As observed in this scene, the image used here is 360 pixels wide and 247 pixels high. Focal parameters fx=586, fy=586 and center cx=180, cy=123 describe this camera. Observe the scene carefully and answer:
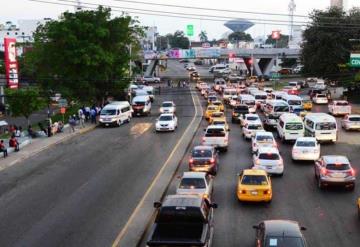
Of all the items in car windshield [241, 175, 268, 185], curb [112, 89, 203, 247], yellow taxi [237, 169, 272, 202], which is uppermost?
car windshield [241, 175, 268, 185]

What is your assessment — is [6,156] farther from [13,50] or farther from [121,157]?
[13,50]

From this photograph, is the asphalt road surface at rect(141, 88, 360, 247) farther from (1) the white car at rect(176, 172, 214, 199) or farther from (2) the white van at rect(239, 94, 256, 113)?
(2) the white van at rect(239, 94, 256, 113)

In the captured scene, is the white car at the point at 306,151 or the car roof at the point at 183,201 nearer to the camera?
the car roof at the point at 183,201

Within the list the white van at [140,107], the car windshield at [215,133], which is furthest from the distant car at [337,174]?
the white van at [140,107]

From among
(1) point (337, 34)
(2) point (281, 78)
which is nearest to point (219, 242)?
(1) point (337, 34)

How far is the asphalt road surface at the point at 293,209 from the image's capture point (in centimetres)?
2047

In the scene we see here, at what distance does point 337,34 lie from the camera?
79250mm

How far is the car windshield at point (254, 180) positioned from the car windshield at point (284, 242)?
9.04 metres

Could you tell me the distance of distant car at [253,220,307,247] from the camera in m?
15.9

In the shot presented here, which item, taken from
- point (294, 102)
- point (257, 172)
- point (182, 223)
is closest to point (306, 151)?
point (257, 172)

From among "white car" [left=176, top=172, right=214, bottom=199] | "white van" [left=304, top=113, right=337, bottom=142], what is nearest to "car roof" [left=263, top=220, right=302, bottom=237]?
"white car" [left=176, top=172, right=214, bottom=199]

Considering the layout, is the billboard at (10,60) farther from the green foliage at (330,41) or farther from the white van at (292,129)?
the green foliage at (330,41)

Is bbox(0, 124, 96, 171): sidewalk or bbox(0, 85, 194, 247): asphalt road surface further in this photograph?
bbox(0, 124, 96, 171): sidewalk

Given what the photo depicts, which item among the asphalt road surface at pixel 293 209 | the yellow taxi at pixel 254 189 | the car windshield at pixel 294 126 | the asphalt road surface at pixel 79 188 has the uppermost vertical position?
the car windshield at pixel 294 126
